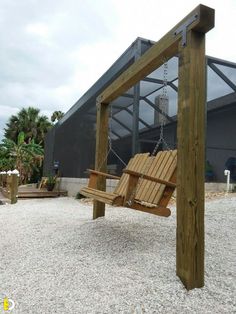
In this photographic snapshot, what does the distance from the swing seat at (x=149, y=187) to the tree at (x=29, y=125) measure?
94.6 ft

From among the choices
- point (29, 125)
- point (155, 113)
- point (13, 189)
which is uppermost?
point (29, 125)

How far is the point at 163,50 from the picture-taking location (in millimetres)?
3164

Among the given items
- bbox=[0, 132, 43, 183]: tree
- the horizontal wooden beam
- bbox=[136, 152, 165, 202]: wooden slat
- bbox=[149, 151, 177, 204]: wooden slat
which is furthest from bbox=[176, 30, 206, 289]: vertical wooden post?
bbox=[0, 132, 43, 183]: tree

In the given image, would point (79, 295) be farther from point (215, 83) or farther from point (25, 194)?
Answer: point (25, 194)

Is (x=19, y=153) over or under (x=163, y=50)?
under

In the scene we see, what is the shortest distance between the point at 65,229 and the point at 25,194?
711 centimetres

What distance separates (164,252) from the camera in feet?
10.9

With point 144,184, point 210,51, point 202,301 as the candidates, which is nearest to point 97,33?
point 210,51

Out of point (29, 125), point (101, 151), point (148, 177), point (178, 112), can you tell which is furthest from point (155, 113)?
point (29, 125)

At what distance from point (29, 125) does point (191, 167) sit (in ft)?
104

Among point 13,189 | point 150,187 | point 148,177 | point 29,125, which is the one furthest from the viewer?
point 29,125

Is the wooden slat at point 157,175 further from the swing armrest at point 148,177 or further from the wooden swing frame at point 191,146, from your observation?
the wooden swing frame at point 191,146

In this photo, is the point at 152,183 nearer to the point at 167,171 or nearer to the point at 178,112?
the point at 167,171

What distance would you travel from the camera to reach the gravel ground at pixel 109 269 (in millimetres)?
2259
